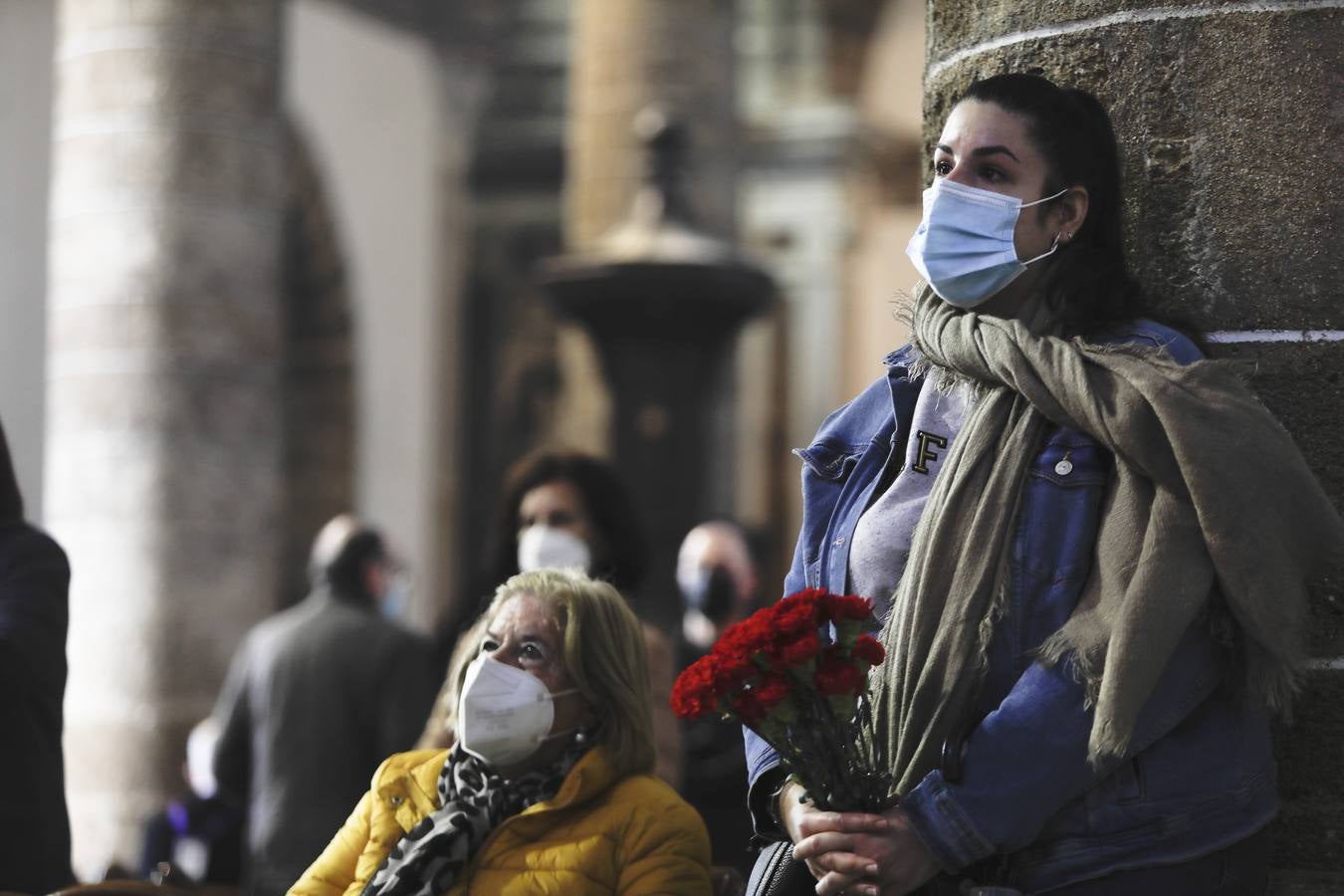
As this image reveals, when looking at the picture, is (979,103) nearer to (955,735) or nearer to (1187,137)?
(1187,137)

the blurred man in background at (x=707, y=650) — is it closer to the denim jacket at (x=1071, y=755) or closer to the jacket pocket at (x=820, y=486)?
the jacket pocket at (x=820, y=486)

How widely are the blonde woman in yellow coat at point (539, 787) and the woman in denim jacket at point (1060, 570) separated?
520 mm

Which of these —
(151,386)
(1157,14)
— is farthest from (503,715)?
(151,386)

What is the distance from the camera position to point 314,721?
647cm

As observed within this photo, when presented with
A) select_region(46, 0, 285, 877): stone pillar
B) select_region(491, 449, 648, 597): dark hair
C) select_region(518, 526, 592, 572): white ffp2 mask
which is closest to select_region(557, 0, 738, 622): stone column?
select_region(46, 0, 285, 877): stone pillar

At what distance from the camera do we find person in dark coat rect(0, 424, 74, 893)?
3.95 meters

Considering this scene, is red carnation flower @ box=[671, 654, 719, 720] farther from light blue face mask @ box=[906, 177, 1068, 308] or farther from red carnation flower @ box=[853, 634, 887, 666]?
light blue face mask @ box=[906, 177, 1068, 308]

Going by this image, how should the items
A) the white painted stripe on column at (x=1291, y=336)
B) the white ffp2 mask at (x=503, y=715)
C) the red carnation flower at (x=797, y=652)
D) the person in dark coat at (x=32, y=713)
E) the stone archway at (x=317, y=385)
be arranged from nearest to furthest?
1. the red carnation flower at (x=797, y=652)
2. the white painted stripe on column at (x=1291, y=336)
3. the white ffp2 mask at (x=503, y=715)
4. the person in dark coat at (x=32, y=713)
5. the stone archway at (x=317, y=385)

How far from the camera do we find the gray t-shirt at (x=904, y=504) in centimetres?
296

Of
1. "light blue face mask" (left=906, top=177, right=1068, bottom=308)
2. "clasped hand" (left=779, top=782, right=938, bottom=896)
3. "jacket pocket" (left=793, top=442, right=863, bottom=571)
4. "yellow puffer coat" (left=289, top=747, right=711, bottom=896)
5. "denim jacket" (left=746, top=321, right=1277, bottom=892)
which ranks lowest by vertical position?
"yellow puffer coat" (left=289, top=747, right=711, bottom=896)

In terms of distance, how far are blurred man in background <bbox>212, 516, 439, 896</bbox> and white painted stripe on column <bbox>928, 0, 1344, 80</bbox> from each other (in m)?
3.28

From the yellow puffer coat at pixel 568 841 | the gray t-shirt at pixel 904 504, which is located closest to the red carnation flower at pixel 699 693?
the gray t-shirt at pixel 904 504

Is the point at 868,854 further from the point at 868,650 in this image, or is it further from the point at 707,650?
A: the point at 707,650

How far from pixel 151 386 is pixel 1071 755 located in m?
7.76
